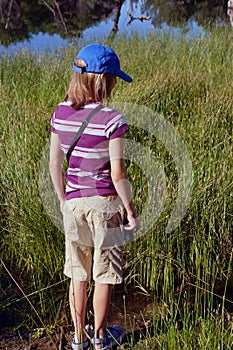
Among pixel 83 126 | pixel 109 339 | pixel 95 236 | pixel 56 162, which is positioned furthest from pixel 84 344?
pixel 83 126

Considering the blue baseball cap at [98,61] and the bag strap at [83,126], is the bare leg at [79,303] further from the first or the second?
the blue baseball cap at [98,61]

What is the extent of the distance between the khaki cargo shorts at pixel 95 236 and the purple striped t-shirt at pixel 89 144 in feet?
0.12

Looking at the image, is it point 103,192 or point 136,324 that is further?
point 136,324

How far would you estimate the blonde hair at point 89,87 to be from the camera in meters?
1.48

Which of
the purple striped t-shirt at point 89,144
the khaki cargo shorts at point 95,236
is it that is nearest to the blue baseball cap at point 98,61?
the purple striped t-shirt at point 89,144

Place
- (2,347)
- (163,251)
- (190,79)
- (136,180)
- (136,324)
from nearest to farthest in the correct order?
(2,347)
(136,324)
(163,251)
(136,180)
(190,79)

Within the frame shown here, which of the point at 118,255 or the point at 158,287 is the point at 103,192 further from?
the point at 158,287

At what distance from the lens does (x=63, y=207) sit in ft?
5.36

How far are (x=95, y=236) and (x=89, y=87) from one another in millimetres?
485

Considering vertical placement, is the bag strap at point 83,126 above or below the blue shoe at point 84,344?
above

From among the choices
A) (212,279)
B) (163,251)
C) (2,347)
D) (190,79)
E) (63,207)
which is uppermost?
(190,79)

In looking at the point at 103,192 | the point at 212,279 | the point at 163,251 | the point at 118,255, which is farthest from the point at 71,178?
the point at 212,279

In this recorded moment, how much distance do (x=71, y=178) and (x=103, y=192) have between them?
12cm

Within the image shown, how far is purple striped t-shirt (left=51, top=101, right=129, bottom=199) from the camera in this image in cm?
145
